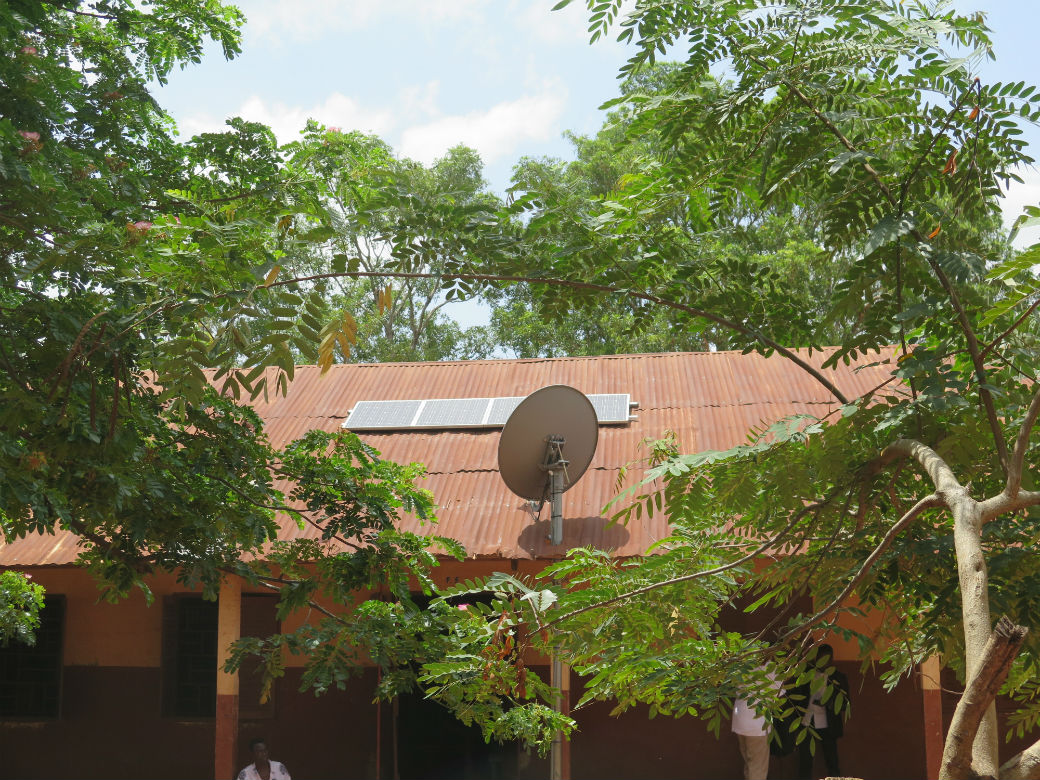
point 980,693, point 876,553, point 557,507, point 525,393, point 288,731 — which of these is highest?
point 525,393

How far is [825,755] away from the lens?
29.6 feet

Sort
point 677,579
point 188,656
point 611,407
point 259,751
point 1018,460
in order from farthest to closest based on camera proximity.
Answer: point 188,656 → point 611,407 → point 259,751 → point 677,579 → point 1018,460

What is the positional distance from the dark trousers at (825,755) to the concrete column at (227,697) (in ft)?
15.6

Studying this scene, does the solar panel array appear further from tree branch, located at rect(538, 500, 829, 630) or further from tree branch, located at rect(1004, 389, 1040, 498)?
tree branch, located at rect(1004, 389, 1040, 498)

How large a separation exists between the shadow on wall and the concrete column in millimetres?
2436

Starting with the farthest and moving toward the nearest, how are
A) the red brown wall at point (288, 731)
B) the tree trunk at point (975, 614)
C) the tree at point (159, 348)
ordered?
1. the red brown wall at point (288, 731)
2. the tree at point (159, 348)
3. the tree trunk at point (975, 614)

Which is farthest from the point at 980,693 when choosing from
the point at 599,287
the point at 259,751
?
the point at 259,751

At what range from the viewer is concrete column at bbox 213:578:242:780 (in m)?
8.38

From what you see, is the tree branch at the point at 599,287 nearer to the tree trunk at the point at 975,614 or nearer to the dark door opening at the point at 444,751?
the tree trunk at the point at 975,614

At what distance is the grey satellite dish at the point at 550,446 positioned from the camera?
809cm

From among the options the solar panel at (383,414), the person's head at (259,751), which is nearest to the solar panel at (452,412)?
the solar panel at (383,414)

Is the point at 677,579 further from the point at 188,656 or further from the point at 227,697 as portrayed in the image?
the point at 188,656

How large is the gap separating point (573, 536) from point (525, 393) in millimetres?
2954

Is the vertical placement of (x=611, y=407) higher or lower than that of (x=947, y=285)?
higher
